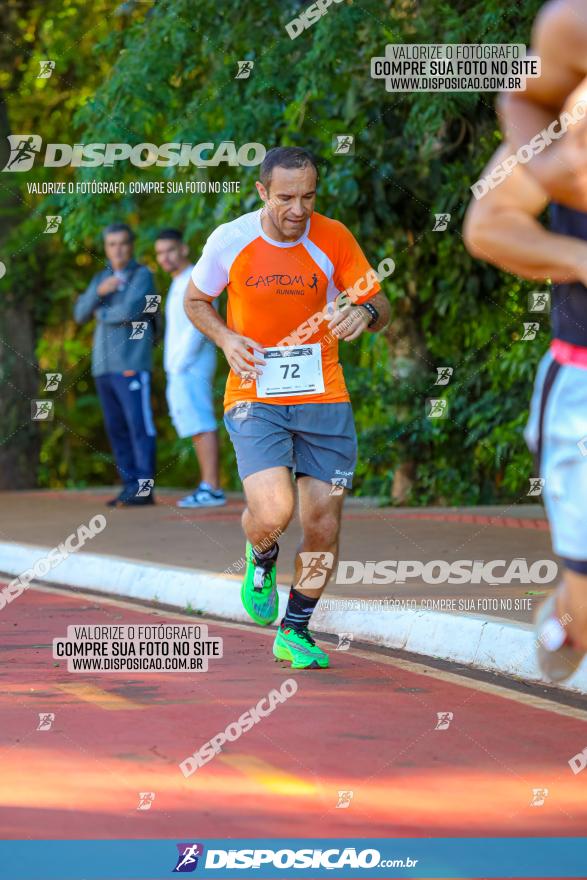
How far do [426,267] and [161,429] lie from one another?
9928 mm

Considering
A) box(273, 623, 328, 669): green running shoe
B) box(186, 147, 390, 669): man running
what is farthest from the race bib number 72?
box(273, 623, 328, 669): green running shoe

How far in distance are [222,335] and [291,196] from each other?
2.10ft

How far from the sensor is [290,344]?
7699 millimetres

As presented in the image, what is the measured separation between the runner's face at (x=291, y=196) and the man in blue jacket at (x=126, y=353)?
7108 mm

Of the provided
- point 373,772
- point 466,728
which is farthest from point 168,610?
point 373,772

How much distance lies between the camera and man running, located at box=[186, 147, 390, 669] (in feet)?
25.1

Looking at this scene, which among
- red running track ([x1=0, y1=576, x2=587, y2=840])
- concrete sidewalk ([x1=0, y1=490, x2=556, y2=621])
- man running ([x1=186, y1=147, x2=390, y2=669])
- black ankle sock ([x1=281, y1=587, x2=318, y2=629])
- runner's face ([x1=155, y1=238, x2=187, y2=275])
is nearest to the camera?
red running track ([x1=0, y1=576, x2=587, y2=840])

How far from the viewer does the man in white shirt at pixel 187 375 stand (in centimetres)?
1434

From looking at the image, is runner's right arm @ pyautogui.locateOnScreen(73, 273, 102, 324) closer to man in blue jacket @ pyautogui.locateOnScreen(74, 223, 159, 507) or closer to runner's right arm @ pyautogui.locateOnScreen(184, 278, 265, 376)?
man in blue jacket @ pyautogui.locateOnScreen(74, 223, 159, 507)

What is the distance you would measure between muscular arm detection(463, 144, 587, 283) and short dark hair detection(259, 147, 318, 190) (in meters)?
3.30

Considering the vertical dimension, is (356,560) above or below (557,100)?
below

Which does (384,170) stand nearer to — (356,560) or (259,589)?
(356,560)

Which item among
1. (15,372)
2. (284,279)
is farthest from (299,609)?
(15,372)

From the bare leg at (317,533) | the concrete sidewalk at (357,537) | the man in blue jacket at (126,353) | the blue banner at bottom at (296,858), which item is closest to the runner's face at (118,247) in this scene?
the man in blue jacket at (126,353)
